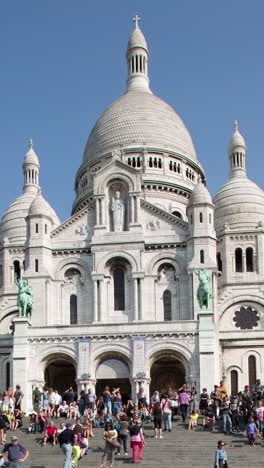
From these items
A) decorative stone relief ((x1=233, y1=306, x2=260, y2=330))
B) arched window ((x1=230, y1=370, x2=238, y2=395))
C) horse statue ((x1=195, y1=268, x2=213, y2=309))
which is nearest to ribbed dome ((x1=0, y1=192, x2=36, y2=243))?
decorative stone relief ((x1=233, y1=306, x2=260, y2=330))

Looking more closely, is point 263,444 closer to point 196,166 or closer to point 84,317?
point 84,317

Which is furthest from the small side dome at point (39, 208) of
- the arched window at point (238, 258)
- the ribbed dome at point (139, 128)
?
the ribbed dome at point (139, 128)

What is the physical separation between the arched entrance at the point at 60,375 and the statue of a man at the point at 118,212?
9.72 metres

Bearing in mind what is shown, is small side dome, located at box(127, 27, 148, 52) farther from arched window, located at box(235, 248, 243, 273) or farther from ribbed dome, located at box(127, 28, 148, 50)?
arched window, located at box(235, 248, 243, 273)

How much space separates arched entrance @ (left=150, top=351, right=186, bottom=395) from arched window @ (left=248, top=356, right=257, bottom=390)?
6.61 meters

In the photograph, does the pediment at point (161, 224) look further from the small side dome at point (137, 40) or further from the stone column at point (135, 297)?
the small side dome at point (137, 40)

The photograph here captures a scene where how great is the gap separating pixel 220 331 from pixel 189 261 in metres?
7.87

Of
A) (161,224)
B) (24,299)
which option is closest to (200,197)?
(161,224)

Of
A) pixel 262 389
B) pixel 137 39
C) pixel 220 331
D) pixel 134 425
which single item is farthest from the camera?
pixel 137 39

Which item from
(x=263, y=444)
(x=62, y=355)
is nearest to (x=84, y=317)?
(x=62, y=355)

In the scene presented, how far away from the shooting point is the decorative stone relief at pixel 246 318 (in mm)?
71750

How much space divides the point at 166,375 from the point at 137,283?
631 centimetres

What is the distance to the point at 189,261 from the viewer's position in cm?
6519

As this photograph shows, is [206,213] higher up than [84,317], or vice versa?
[206,213]
